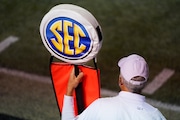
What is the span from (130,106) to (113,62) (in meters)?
3.45

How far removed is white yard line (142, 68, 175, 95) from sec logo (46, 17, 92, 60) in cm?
255

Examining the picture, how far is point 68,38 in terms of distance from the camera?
13.0 feet

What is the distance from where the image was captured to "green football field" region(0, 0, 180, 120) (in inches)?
258

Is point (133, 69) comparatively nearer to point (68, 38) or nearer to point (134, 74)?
point (134, 74)

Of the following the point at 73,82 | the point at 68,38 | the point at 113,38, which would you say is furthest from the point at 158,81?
the point at 68,38

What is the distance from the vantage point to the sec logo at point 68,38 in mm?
3893

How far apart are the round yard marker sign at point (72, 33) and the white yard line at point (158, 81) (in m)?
2.54

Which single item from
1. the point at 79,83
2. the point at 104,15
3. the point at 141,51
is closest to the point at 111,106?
the point at 79,83

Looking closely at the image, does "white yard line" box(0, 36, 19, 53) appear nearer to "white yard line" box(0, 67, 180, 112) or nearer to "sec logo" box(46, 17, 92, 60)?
"white yard line" box(0, 67, 180, 112)

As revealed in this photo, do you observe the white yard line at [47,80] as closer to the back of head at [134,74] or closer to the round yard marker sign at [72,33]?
the round yard marker sign at [72,33]

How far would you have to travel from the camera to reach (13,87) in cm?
654

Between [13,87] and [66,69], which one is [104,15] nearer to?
[13,87]

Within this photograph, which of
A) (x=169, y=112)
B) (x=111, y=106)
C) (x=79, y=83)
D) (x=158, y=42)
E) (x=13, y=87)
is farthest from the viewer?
(x=158, y=42)

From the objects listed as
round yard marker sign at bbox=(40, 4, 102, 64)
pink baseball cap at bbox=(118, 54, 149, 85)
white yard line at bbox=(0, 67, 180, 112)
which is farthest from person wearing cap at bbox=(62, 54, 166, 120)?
white yard line at bbox=(0, 67, 180, 112)
